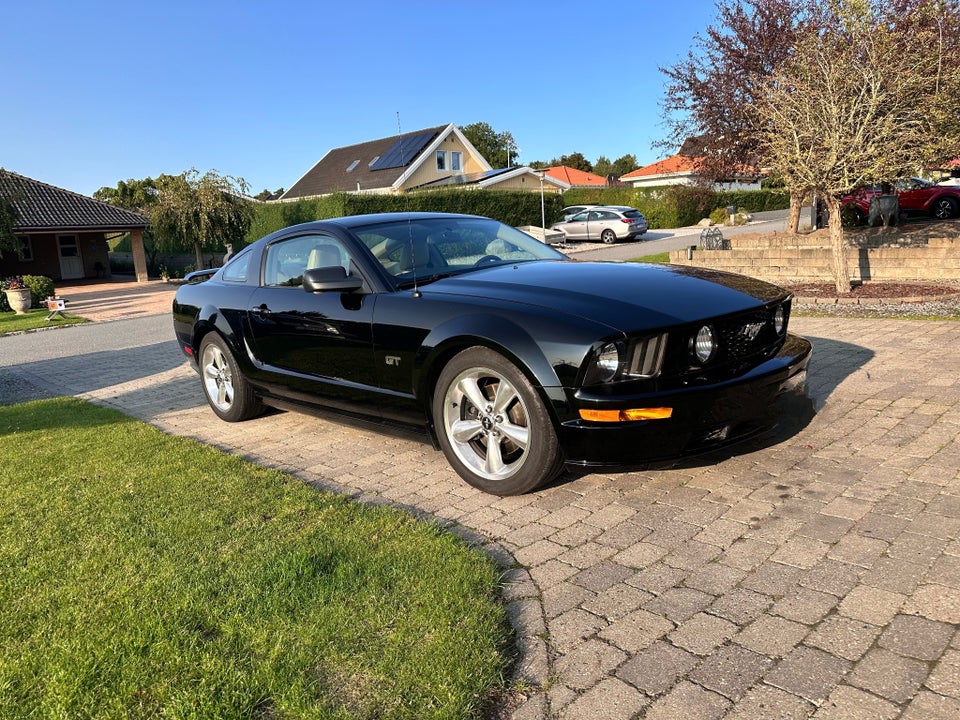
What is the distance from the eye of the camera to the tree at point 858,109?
9.20 m

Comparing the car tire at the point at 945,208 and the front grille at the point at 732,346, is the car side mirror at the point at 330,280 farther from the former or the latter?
the car tire at the point at 945,208

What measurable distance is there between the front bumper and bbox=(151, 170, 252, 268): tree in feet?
103

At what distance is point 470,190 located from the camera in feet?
108

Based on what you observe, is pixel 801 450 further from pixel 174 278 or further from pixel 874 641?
pixel 174 278

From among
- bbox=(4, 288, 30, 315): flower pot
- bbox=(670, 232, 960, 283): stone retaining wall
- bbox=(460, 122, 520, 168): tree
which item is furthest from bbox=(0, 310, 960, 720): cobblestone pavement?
bbox=(460, 122, 520, 168): tree

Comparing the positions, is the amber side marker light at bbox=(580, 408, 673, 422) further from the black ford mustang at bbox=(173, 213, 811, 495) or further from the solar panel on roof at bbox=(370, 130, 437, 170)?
the solar panel on roof at bbox=(370, 130, 437, 170)

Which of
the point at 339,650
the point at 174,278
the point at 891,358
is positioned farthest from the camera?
the point at 174,278

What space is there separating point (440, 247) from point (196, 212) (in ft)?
98.4

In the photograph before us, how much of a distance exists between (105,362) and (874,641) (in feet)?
33.0

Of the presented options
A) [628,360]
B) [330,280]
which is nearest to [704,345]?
[628,360]

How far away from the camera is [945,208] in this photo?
21.2 metres

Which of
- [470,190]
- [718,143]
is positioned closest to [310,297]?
[718,143]

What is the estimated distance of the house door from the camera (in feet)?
107

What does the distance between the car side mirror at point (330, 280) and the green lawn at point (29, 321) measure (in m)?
13.9
